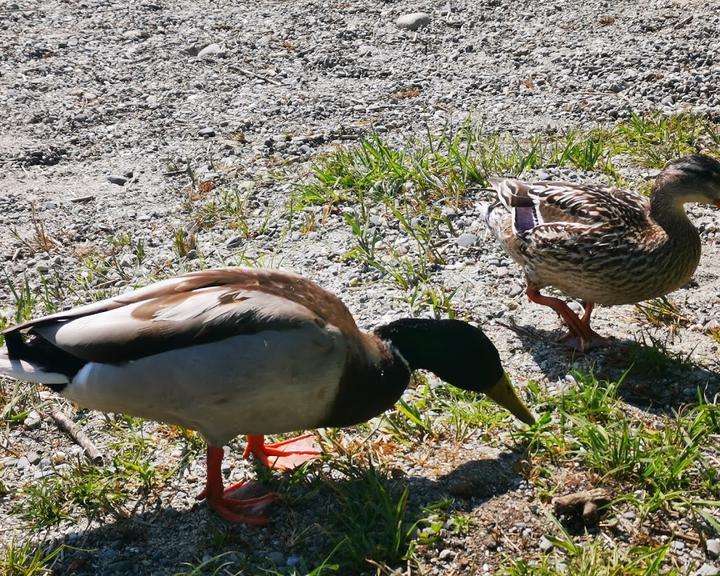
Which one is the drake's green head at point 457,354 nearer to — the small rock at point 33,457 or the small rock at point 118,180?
the small rock at point 33,457

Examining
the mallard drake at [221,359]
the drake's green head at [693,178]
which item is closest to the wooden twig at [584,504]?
the mallard drake at [221,359]

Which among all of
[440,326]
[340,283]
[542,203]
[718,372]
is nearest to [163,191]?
[340,283]

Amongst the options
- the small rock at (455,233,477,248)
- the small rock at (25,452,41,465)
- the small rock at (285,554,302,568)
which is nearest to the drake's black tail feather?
the small rock at (25,452,41,465)

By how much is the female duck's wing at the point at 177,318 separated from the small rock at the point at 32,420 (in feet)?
2.94

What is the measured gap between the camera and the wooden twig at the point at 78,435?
397 centimetres

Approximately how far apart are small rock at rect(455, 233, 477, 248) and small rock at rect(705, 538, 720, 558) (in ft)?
7.93

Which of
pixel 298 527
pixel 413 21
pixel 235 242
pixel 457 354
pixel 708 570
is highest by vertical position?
pixel 413 21

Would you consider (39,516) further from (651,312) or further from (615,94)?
(615,94)

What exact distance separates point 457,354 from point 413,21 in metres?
5.48

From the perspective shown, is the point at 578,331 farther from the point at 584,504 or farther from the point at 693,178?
the point at 584,504

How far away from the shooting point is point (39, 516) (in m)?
3.66

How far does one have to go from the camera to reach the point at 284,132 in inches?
273

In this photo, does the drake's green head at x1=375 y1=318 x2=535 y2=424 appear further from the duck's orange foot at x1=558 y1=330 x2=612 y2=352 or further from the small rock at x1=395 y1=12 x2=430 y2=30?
the small rock at x1=395 y1=12 x2=430 y2=30

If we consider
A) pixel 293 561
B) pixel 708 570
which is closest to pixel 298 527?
pixel 293 561
